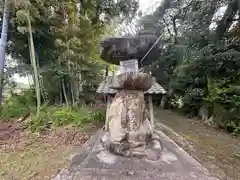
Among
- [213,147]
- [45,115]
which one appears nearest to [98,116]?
[45,115]

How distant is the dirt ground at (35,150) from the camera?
2715 millimetres

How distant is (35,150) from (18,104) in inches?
112

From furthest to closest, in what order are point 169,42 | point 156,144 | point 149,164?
point 169,42, point 156,144, point 149,164

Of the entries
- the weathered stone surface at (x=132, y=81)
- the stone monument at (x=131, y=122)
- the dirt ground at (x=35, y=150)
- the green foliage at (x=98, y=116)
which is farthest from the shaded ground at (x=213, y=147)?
the dirt ground at (x=35, y=150)

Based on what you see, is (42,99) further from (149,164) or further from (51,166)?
(149,164)

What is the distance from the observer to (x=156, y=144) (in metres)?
2.81

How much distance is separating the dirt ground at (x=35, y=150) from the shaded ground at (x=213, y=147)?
2.04m

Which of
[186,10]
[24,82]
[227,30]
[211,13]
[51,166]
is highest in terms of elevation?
[186,10]

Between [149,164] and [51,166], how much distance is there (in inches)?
57.8

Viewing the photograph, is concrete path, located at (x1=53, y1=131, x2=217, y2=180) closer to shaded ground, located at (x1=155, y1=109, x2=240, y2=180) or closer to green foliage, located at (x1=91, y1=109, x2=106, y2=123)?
shaded ground, located at (x1=155, y1=109, x2=240, y2=180)

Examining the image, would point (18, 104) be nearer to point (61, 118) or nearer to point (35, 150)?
point (61, 118)

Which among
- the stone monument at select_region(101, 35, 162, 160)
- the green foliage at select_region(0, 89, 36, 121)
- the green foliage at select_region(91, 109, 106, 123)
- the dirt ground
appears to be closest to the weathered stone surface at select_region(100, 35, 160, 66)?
the stone monument at select_region(101, 35, 162, 160)

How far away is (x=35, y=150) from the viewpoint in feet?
11.4

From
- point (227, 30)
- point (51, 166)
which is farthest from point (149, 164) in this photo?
point (227, 30)
